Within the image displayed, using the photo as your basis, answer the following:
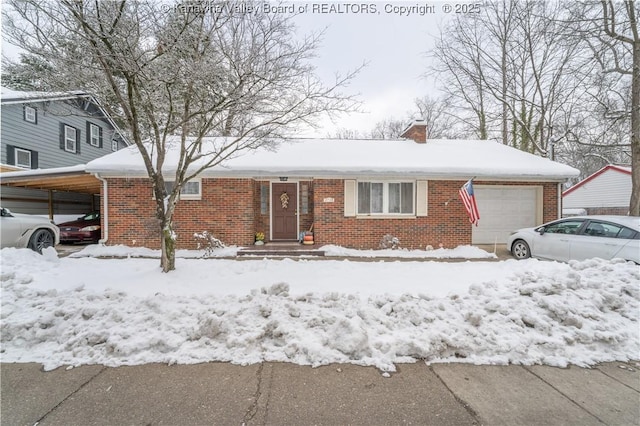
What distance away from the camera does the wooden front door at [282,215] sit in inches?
420

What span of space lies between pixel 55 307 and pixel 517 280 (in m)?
6.83

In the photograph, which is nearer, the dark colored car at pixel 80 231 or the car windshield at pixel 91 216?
the dark colored car at pixel 80 231

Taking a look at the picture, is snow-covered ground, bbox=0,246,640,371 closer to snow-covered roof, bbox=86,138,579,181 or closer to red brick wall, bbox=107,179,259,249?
red brick wall, bbox=107,179,259,249

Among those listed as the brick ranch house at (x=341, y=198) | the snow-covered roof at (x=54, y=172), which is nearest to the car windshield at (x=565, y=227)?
the brick ranch house at (x=341, y=198)

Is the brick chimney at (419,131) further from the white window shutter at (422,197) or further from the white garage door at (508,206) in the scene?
the white window shutter at (422,197)

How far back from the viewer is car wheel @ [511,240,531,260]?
8.49 metres

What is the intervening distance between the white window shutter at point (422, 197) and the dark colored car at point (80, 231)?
12.5 m

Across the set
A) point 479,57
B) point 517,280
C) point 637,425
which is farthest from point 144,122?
point 479,57

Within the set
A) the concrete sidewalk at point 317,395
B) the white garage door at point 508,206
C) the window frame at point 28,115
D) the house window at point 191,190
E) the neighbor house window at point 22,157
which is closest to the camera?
the concrete sidewalk at point 317,395

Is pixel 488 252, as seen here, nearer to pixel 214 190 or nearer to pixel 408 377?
pixel 408 377

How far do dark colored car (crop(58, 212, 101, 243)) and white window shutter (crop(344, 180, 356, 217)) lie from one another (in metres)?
10.1

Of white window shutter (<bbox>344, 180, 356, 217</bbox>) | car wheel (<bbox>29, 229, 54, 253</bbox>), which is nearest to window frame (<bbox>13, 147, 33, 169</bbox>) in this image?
car wheel (<bbox>29, 229, 54, 253</bbox>)

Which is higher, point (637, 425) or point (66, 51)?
point (66, 51)

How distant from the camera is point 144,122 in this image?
6383 mm
